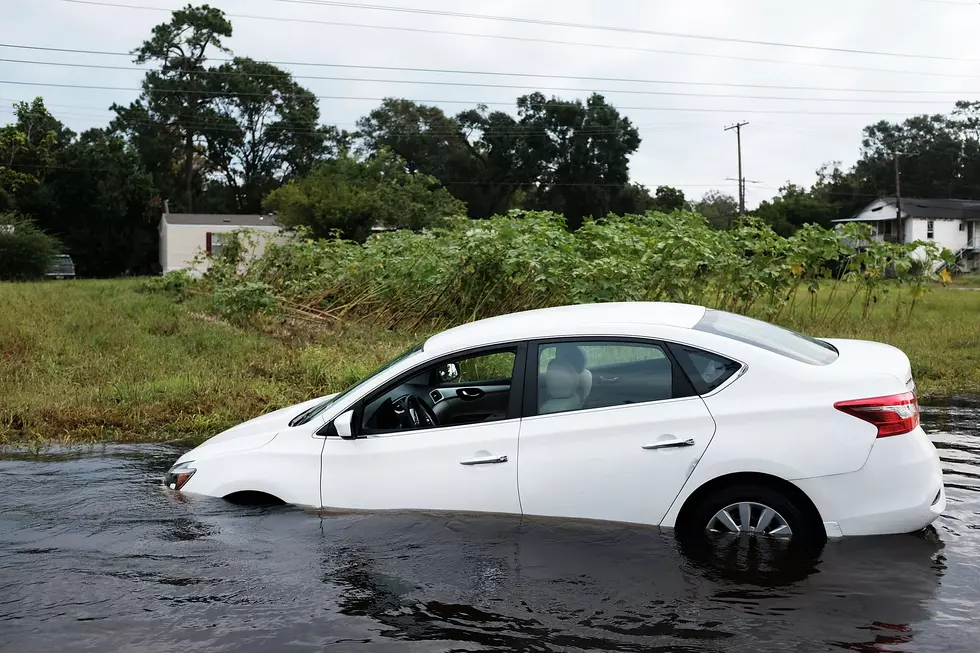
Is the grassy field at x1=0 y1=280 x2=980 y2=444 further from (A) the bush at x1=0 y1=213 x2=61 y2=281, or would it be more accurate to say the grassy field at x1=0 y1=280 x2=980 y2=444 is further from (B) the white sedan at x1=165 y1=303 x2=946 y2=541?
(A) the bush at x1=0 y1=213 x2=61 y2=281

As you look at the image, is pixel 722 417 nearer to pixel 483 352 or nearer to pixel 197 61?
pixel 483 352

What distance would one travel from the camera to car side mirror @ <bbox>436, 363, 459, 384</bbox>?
6.36 meters

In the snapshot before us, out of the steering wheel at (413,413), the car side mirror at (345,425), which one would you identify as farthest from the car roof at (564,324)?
the car side mirror at (345,425)

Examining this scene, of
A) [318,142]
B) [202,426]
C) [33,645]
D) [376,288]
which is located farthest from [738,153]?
[33,645]

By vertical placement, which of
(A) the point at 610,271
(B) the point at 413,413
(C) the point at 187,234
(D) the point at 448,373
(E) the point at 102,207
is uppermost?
(E) the point at 102,207

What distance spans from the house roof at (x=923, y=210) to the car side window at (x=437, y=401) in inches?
2475

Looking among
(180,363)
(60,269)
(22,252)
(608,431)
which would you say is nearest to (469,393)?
(608,431)

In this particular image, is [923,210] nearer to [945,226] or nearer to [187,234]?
[945,226]

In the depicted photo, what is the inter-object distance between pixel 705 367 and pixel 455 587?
1.87 metres

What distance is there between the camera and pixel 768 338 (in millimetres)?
5566

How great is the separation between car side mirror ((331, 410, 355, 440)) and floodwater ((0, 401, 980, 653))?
0.54 m

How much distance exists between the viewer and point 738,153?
57.7m

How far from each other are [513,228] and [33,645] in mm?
12165

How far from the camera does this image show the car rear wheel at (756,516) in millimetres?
4879
